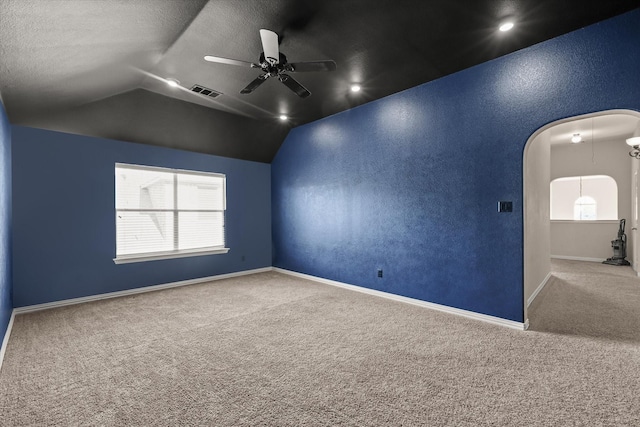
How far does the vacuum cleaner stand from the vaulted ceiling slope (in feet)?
21.7

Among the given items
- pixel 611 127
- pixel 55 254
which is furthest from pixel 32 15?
pixel 611 127

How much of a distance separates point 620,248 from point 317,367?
8343 millimetres

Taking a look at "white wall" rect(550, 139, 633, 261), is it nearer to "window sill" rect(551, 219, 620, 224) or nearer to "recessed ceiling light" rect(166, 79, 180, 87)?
"window sill" rect(551, 219, 620, 224)

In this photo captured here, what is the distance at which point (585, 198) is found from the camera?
787 centimetres

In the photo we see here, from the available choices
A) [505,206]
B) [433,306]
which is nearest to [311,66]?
[505,206]

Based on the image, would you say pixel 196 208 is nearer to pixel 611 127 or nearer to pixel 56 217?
pixel 56 217

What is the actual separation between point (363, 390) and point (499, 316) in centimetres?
211

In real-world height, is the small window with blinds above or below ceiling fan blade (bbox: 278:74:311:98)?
below

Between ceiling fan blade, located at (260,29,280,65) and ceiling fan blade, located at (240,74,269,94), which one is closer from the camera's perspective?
ceiling fan blade, located at (260,29,280,65)

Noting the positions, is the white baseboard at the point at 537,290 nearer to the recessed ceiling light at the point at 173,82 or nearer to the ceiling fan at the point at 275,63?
the ceiling fan at the point at 275,63

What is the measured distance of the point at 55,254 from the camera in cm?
399

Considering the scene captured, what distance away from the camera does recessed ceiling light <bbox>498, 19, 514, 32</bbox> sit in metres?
2.60


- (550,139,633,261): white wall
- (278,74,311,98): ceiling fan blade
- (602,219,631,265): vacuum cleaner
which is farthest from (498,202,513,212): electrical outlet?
(550,139,633,261): white wall

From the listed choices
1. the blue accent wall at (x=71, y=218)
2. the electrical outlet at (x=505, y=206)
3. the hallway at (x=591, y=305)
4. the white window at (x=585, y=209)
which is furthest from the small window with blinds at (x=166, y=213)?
the white window at (x=585, y=209)
